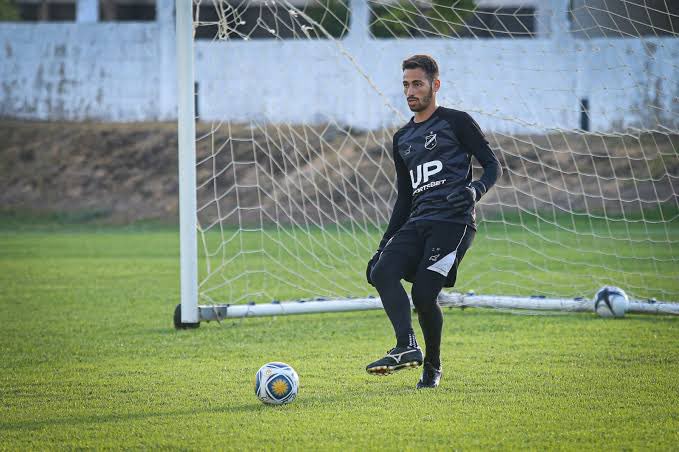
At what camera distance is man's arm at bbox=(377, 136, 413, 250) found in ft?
16.8

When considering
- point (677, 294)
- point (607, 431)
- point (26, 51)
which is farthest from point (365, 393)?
point (26, 51)

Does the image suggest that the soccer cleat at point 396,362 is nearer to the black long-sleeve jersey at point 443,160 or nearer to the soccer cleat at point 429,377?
the soccer cleat at point 429,377

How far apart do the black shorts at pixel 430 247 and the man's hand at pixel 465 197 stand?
9 cm

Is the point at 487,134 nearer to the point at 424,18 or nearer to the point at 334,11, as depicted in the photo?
the point at 334,11

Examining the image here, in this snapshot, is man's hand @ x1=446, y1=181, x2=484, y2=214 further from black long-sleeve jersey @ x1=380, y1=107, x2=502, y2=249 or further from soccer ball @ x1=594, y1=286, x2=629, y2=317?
soccer ball @ x1=594, y1=286, x2=629, y2=317

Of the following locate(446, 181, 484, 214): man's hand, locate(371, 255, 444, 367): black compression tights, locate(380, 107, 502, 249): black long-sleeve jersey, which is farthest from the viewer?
locate(380, 107, 502, 249): black long-sleeve jersey

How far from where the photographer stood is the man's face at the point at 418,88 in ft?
16.3

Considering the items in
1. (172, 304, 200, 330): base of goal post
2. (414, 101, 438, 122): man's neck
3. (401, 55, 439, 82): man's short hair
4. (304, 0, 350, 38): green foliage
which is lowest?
(172, 304, 200, 330): base of goal post

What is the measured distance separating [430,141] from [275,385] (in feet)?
5.07

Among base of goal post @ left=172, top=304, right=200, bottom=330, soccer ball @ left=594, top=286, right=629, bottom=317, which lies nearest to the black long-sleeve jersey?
base of goal post @ left=172, top=304, right=200, bottom=330

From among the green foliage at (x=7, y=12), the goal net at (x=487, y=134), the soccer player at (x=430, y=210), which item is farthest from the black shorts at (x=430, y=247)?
the green foliage at (x=7, y=12)

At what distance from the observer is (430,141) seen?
4992 millimetres

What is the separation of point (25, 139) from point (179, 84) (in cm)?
2142

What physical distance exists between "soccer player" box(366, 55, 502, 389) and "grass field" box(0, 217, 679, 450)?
1.55 feet
